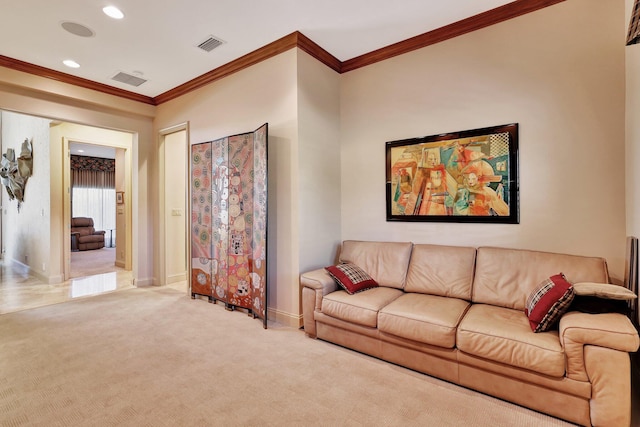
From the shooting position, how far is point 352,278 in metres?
2.92

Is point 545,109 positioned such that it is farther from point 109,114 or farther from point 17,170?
point 17,170

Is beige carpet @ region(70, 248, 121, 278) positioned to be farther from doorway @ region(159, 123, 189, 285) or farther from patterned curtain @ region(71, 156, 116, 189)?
patterned curtain @ region(71, 156, 116, 189)

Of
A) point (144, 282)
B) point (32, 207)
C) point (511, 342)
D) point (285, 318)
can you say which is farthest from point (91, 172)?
point (511, 342)

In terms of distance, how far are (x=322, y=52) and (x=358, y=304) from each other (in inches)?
109

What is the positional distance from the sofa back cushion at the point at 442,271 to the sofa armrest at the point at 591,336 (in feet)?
2.99

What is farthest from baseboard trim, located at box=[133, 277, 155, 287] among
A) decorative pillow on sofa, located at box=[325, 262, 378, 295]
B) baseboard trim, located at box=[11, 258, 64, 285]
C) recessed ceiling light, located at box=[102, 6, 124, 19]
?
recessed ceiling light, located at box=[102, 6, 124, 19]

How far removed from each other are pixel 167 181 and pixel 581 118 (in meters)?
5.27

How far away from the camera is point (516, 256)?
256 centimetres

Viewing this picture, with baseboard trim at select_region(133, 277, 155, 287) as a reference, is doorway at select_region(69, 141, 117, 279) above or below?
above

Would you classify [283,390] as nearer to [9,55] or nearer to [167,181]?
[167,181]

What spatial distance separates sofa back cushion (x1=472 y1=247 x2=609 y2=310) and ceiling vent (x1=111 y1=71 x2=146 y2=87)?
4739 mm

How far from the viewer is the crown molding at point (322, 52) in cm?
277

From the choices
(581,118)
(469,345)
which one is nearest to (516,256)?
(469,345)

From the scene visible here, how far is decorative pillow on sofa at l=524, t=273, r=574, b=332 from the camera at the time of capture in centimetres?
190
